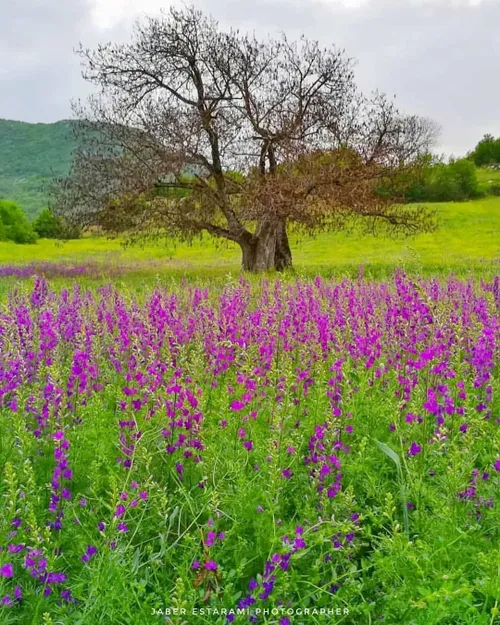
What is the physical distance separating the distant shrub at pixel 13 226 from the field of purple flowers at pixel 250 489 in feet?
236

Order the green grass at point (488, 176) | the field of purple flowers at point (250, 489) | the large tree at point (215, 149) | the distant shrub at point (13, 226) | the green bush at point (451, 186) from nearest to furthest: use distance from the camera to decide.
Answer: the field of purple flowers at point (250, 489)
the large tree at point (215, 149)
the green bush at point (451, 186)
the distant shrub at point (13, 226)
the green grass at point (488, 176)

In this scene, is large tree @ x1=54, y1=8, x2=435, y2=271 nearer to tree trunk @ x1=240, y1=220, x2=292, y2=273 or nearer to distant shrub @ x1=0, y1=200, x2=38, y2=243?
tree trunk @ x1=240, y1=220, x2=292, y2=273

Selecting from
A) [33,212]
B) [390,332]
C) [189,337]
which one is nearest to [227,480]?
[189,337]

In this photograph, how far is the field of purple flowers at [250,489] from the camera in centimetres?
221

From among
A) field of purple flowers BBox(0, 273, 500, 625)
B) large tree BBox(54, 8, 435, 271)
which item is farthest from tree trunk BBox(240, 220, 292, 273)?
field of purple flowers BBox(0, 273, 500, 625)

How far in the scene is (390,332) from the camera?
210 inches

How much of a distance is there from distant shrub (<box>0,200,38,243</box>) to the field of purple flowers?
71.8 metres

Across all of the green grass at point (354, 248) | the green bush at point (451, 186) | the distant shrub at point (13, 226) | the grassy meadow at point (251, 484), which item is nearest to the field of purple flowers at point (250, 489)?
the grassy meadow at point (251, 484)

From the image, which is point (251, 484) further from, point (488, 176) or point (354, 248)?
point (488, 176)

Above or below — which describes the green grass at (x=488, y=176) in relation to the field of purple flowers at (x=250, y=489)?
above

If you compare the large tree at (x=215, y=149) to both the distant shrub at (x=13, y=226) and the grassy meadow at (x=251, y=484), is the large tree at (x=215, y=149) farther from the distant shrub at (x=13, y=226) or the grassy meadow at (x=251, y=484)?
the distant shrub at (x=13, y=226)

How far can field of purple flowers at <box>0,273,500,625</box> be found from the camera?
221 cm

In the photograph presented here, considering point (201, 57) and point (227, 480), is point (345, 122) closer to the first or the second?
point (201, 57)

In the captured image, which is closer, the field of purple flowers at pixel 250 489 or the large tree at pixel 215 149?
the field of purple flowers at pixel 250 489
